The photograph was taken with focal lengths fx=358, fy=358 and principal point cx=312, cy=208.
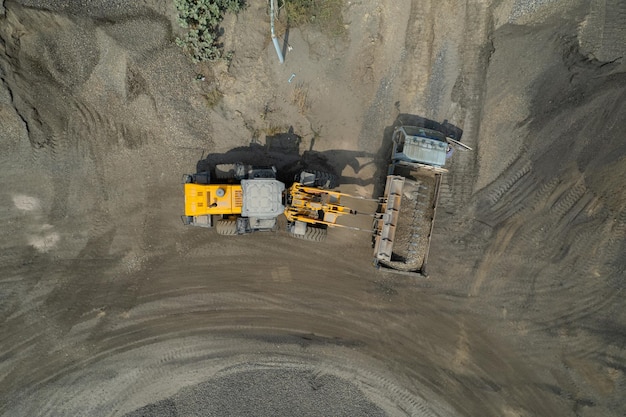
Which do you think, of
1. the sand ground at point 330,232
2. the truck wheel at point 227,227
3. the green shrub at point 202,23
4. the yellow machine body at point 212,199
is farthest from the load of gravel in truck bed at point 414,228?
the green shrub at point 202,23

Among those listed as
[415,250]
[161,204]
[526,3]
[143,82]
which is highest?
[526,3]

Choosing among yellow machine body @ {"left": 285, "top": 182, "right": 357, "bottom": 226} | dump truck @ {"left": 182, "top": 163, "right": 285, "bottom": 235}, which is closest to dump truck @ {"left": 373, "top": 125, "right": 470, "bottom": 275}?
yellow machine body @ {"left": 285, "top": 182, "right": 357, "bottom": 226}

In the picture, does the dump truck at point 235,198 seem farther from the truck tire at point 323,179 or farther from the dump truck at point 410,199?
the dump truck at point 410,199

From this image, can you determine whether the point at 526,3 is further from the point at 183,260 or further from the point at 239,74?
the point at 183,260

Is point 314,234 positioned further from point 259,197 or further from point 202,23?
point 202,23

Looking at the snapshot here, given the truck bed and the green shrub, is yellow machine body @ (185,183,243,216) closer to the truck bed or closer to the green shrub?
the green shrub

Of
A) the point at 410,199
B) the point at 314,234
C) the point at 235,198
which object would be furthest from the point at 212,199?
the point at 410,199

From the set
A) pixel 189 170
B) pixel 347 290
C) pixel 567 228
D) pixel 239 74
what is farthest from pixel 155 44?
pixel 567 228
